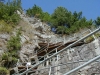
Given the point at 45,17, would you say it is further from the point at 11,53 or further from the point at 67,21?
the point at 11,53

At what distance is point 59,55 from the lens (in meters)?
11.3

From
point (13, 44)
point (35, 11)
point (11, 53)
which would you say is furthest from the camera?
point (35, 11)

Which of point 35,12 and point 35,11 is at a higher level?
point 35,11

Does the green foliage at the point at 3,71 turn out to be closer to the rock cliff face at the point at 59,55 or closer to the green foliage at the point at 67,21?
the rock cliff face at the point at 59,55

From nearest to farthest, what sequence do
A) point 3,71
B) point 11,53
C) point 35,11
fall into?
point 3,71 < point 11,53 < point 35,11

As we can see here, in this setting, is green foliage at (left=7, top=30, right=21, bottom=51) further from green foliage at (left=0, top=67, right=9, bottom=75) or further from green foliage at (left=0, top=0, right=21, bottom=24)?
green foliage at (left=0, top=0, right=21, bottom=24)

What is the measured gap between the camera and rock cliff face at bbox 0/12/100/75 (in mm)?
8750

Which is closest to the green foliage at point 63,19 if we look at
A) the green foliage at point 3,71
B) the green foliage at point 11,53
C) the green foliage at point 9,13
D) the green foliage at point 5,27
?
the green foliage at point 9,13

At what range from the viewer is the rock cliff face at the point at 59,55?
28.7 ft

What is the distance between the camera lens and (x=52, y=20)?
23.2m

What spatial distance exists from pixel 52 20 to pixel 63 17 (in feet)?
3.89

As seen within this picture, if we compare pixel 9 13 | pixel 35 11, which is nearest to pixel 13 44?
pixel 9 13

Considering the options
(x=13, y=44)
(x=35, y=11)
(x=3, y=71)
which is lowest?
(x=3, y=71)

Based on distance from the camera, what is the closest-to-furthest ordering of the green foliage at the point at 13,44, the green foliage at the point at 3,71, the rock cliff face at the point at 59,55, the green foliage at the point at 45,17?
the rock cliff face at the point at 59,55
the green foliage at the point at 3,71
the green foliage at the point at 13,44
the green foliage at the point at 45,17
